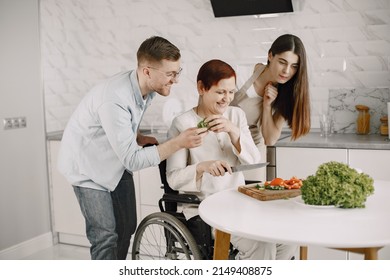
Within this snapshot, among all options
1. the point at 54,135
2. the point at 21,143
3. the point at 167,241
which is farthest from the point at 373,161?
the point at 21,143

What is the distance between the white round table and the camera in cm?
156

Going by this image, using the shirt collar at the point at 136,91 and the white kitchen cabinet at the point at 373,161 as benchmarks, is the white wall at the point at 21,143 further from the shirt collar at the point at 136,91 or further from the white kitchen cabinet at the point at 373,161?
the white kitchen cabinet at the point at 373,161

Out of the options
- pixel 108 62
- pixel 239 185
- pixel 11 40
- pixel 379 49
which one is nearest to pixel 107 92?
pixel 108 62

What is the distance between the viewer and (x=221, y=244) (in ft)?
6.32

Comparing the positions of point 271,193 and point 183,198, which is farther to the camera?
point 183,198

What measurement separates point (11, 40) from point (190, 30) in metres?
0.91

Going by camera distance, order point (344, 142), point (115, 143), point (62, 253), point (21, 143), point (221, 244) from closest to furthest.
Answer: point (221, 244) < point (115, 143) < point (344, 142) < point (62, 253) < point (21, 143)

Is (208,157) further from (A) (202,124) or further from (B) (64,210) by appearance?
(B) (64,210)

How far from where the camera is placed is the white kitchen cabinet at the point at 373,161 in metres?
2.42

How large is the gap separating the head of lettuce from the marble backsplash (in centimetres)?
60

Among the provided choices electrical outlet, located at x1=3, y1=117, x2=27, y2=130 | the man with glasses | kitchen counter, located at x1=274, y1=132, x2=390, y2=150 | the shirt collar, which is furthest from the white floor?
kitchen counter, located at x1=274, y1=132, x2=390, y2=150

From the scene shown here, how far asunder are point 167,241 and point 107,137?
499mm

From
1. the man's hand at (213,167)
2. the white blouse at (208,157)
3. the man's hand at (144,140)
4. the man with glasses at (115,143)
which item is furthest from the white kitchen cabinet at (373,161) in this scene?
the man's hand at (144,140)

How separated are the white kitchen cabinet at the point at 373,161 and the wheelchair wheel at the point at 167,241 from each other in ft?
2.62
